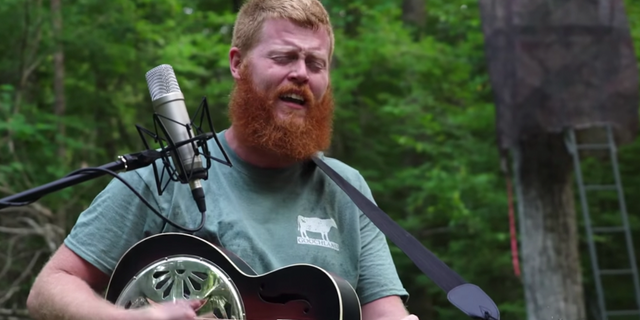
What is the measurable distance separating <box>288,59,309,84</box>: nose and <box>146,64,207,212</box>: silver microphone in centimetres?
36

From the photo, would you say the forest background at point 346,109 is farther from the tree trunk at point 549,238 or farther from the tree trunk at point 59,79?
the tree trunk at point 549,238

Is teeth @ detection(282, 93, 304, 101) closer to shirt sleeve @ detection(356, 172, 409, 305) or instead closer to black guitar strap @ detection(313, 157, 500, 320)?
black guitar strap @ detection(313, 157, 500, 320)

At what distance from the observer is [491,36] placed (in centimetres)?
862

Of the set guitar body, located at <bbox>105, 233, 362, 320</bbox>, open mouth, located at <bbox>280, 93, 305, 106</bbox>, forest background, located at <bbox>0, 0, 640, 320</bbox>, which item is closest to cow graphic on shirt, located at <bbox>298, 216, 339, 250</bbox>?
guitar body, located at <bbox>105, 233, 362, 320</bbox>

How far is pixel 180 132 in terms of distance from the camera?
2357 millimetres

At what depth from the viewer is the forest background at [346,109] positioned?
8.94 m

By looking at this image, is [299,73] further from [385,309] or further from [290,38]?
[385,309]

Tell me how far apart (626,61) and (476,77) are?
274 centimetres

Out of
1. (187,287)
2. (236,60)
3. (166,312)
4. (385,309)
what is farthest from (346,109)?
(166,312)

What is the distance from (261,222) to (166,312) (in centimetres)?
47

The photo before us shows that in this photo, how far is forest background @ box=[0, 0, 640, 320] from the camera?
8.94 meters

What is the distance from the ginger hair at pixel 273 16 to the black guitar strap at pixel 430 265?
39cm

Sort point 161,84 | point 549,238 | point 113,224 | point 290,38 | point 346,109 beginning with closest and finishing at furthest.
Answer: point 161,84 < point 113,224 < point 290,38 < point 549,238 < point 346,109

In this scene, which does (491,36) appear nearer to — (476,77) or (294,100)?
(476,77)
